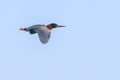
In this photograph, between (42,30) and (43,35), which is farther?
(42,30)

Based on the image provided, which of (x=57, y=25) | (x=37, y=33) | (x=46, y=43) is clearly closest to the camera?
(x=46, y=43)

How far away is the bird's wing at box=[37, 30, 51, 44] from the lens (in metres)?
149

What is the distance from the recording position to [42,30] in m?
158

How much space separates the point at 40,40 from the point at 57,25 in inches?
808

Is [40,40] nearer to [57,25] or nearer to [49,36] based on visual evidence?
[49,36]

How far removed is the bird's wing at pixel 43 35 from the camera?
149 m

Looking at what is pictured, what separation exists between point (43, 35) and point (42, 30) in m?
4.39

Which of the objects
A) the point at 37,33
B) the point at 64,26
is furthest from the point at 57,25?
the point at 37,33

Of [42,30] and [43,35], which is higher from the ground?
[42,30]

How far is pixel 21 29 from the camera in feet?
544

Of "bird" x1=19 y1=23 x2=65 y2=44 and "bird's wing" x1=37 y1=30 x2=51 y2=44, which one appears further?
"bird" x1=19 y1=23 x2=65 y2=44

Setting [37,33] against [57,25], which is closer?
[37,33]

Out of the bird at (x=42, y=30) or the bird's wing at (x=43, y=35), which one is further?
the bird at (x=42, y=30)

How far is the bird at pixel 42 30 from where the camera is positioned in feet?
495
